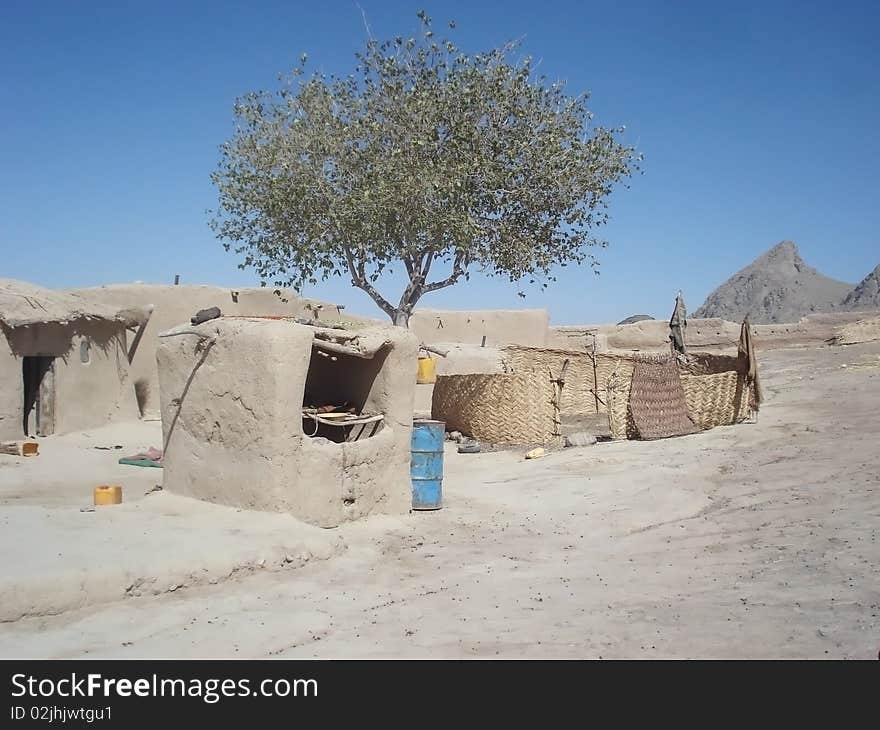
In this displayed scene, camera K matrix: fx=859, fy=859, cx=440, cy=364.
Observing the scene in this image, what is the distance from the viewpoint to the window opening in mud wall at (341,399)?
26.7 feet

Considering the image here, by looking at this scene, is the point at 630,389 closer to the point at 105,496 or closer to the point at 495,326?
the point at 105,496

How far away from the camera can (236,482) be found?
6.98 metres

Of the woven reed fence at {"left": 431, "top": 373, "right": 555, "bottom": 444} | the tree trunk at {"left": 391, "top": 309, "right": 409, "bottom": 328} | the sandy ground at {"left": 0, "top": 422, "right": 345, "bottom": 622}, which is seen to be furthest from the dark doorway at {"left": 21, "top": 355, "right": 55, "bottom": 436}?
the woven reed fence at {"left": 431, "top": 373, "right": 555, "bottom": 444}

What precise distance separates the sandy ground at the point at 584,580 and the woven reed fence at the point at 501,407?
8.98ft

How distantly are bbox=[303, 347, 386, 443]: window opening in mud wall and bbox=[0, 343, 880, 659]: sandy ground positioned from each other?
3.12ft

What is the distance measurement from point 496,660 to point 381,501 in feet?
13.1

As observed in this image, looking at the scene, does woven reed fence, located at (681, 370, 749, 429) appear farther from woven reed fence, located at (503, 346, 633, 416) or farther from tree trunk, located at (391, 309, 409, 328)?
tree trunk, located at (391, 309, 409, 328)

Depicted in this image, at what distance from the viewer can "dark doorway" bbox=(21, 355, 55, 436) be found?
482 inches

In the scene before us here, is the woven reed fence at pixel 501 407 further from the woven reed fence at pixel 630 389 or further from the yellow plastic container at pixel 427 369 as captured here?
the yellow plastic container at pixel 427 369

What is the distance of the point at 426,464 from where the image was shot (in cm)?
A: 838

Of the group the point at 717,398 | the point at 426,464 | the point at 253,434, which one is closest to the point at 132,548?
the point at 253,434

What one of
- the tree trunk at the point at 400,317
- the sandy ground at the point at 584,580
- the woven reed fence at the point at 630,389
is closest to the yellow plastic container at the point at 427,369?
the woven reed fence at the point at 630,389
